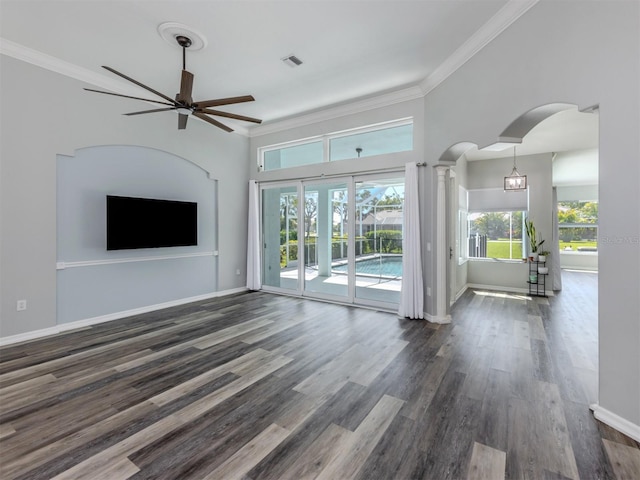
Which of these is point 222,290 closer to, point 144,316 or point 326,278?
point 144,316

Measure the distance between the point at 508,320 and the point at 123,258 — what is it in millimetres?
6176

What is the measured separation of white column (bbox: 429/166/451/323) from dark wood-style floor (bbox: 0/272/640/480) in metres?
0.28

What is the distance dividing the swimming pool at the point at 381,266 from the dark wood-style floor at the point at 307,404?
1192mm

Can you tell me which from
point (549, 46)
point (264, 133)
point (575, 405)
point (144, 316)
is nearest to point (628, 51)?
point (549, 46)

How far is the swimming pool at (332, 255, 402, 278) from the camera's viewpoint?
5.23m

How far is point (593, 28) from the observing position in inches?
89.4

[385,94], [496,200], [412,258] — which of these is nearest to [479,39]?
[385,94]

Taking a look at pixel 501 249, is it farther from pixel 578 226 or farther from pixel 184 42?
Answer: pixel 184 42

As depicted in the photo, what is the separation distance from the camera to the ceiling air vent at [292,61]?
3.89 meters

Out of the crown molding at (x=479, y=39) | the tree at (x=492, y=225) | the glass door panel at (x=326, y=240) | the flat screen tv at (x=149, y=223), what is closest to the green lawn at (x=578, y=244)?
the tree at (x=492, y=225)

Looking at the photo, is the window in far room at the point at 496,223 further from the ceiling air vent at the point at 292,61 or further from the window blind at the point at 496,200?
the ceiling air vent at the point at 292,61

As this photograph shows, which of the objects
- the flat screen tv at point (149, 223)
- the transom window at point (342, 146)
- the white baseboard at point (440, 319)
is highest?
the transom window at point (342, 146)

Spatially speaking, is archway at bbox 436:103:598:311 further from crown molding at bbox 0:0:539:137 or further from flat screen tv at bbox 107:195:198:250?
flat screen tv at bbox 107:195:198:250

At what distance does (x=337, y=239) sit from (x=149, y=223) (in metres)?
3.24
